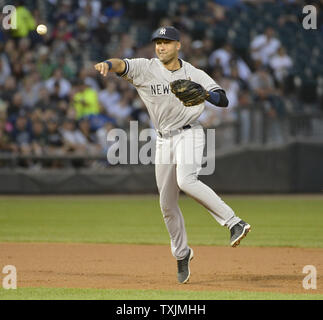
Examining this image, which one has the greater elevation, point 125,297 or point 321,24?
point 321,24

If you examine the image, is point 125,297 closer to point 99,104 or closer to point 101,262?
point 101,262

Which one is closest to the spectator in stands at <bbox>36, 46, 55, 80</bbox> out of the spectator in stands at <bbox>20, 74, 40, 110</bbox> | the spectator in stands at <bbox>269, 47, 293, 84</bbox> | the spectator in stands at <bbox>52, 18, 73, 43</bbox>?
the spectator in stands at <bbox>20, 74, 40, 110</bbox>

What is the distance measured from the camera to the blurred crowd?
16.0 m

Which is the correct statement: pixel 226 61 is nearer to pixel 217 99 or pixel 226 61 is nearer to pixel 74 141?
pixel 74 141

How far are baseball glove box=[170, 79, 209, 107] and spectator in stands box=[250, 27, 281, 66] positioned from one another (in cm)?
1236

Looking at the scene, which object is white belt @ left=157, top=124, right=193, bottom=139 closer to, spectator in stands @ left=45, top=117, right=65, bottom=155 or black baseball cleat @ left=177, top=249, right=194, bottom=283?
black baseball cleat @ left=177, top=249, right=194, bottom=283

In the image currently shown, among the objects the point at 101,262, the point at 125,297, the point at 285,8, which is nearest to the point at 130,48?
the point at 285,8

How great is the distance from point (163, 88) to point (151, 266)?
2.04 m

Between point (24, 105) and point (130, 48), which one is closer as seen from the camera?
point (24, 105)

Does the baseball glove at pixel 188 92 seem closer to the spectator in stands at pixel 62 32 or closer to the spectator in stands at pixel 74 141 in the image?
the spectator in stands at pixel 74 141

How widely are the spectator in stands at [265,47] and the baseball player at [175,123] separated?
39.3ft

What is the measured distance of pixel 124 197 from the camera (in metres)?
16.6
